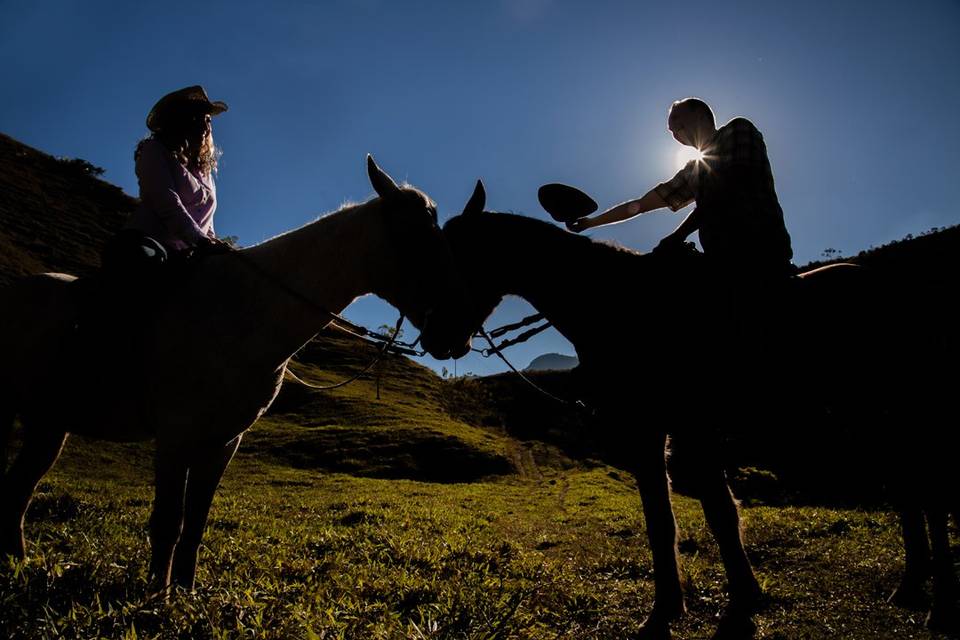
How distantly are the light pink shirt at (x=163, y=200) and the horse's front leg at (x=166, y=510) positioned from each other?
172 cm

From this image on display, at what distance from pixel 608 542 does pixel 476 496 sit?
45.5 ft

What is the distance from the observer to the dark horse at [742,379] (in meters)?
4.05

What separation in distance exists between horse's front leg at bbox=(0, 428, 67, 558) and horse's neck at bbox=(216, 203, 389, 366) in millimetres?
1880

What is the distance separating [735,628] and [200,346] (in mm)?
4658

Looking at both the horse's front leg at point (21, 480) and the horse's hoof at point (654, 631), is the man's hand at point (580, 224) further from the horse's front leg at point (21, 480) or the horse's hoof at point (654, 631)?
the horse's front leg at point (21, 480)

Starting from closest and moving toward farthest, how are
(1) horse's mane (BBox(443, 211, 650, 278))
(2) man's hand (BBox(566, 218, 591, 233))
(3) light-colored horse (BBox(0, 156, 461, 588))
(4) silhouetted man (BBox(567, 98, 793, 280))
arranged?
(3) light-colored horse (BBox(0, 156, 461, 588)) < (4) silhouetted man (BBox(567, 98, 793, 280)) < (1) horse's mane (BBox(443, 211, 650, 278)) < (2) man's hand (BBox(566, 218, 591, 233))

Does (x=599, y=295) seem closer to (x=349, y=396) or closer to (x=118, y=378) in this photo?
(x=118, y=378)

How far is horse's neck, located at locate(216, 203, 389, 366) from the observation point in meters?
3.86

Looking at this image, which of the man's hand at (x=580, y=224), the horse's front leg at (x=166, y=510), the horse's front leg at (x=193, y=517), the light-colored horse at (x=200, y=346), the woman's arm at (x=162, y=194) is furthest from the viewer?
the man's hand at (x=580, y=224)

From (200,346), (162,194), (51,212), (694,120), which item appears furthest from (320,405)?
(51,212)

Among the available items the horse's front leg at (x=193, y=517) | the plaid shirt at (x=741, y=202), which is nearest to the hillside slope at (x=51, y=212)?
the horse's front leg at (x=193, y=517)

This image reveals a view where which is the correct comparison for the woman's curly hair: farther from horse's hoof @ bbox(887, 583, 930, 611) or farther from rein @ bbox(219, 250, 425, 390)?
horse's hoof @ bbox(887, 583, 930, 611)

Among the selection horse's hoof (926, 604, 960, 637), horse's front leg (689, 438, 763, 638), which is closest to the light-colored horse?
horse's front leg (689, 438, 763, 638)

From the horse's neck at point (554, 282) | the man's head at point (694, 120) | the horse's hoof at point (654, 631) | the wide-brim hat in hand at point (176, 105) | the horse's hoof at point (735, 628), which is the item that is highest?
the man's head at point (694, 120)
